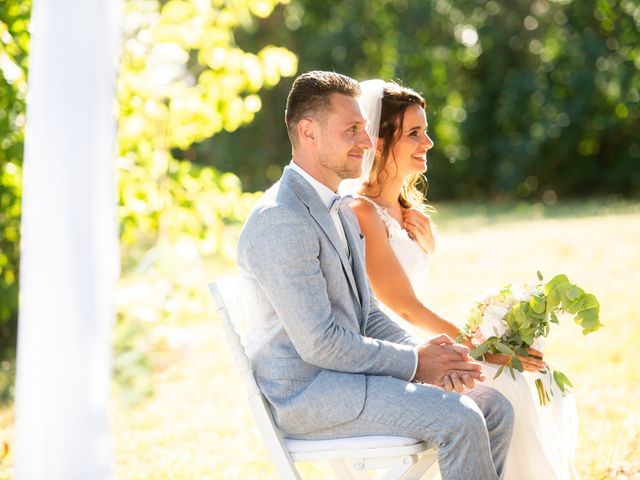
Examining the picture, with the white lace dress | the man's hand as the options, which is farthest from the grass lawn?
the man's hand

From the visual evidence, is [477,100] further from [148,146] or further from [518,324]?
[518,324]

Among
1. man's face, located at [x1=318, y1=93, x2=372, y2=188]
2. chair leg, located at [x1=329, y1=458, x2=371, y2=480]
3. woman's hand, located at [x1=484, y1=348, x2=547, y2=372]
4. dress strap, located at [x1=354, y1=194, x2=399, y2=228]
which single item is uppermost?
man's face, located at [x1=318, y1=93, x2=372, y2=188]

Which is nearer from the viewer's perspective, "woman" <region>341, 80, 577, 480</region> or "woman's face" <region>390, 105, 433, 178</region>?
"woman" <region>341, 80, 577, 480</region>

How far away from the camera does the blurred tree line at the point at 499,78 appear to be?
20984mm

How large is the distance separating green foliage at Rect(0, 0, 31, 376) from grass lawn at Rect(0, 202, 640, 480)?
Result: 106 centimetres

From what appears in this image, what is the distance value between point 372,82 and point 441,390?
1517mm

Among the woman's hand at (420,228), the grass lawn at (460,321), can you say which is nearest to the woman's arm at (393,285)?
the woman's hand at (420,228)

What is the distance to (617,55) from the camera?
67.3ft

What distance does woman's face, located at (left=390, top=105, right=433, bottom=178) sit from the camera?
3982 mm

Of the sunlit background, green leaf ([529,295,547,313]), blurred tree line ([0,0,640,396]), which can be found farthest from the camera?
blurred tree line ([0,0,640,396])

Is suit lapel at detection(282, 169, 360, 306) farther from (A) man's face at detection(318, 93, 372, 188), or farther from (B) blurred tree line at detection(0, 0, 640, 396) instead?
(B) blurred tree line at detection(0, 0, 640, 396)

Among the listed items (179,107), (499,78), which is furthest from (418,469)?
(499,78)

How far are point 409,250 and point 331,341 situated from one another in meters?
1.20

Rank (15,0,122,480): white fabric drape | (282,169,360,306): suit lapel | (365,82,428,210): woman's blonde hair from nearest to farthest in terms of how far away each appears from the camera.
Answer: (15,0,122,480): white fabric drape < (282,169,360,306): suit lapel < (365,82,428,210): woman's blonde hair
